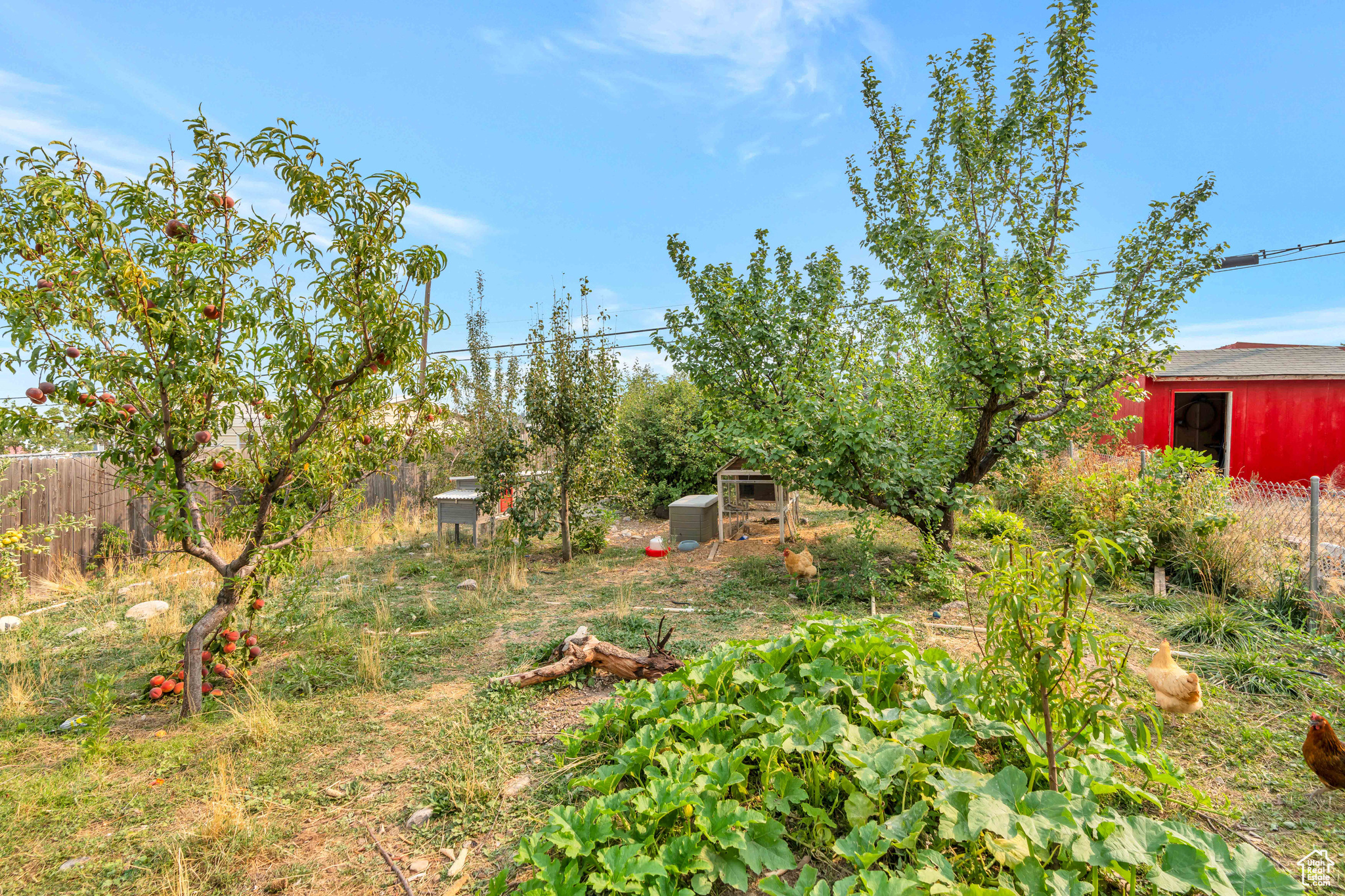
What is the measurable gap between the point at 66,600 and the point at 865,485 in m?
8.73

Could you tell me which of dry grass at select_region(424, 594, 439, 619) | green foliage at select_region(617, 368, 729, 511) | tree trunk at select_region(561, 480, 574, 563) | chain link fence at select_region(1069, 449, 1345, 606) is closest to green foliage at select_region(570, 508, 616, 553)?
tree trunk at select_region(561, 480, 574, 563)

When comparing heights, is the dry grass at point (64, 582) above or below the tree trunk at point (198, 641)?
below

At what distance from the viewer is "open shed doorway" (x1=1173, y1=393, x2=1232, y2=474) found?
14.9 metres

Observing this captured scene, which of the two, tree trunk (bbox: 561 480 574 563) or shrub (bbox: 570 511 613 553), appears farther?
shrub (bbox: 570 511 613 553)

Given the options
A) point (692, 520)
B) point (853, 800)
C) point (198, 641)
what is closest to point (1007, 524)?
point (853, 800)

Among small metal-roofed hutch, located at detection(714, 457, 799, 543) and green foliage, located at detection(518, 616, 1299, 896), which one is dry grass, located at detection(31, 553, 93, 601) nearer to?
green foliage, located at detection(518, 616, 1299, 896)

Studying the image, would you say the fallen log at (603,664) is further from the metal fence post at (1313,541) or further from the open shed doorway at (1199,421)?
the open shed doorway at (1199,421)

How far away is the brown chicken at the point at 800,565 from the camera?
670 cm

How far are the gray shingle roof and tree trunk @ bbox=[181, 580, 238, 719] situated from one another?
13099 millimetres

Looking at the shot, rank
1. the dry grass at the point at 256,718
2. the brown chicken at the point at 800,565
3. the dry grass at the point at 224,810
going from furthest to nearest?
the brown chicken at the point at 800,565
the dry grass at the point at 256,718
the dry grass at the point at 224,810

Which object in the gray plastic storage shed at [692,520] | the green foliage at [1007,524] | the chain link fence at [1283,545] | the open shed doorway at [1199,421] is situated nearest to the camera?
the green foliage at [1007,524]

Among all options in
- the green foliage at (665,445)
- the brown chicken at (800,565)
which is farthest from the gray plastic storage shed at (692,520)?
the brown chicken at (800,565)

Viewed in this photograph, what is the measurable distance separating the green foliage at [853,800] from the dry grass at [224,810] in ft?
4.48

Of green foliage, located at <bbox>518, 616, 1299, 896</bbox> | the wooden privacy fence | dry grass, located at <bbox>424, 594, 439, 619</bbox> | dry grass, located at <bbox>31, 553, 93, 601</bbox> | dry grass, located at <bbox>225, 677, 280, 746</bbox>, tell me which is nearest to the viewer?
green foliage, located at <bbox>518, 616, 1299, 896</bbox>
